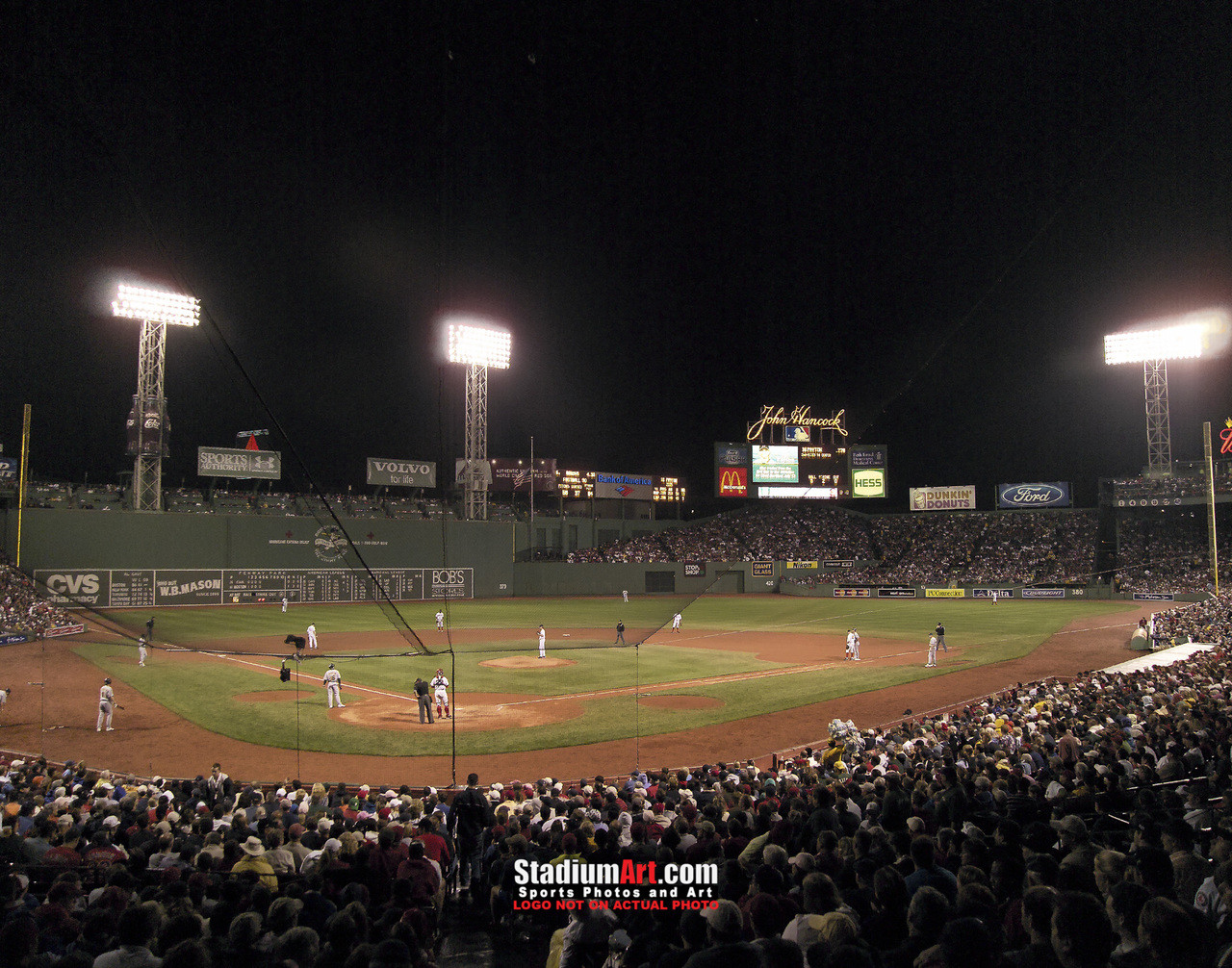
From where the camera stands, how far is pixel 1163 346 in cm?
5141

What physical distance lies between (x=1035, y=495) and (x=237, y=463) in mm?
67626

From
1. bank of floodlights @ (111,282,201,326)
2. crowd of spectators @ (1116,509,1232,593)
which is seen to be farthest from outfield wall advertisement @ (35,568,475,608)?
crowd of spectators @ (1116,509,1232,593)

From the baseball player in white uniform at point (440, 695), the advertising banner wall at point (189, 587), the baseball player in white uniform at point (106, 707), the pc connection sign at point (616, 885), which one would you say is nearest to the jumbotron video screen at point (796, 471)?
the advertising banner wall at point (189, 587)

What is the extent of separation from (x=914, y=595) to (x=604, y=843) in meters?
57.8

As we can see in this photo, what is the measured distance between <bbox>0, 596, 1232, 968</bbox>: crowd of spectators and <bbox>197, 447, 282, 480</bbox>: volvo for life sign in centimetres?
4511

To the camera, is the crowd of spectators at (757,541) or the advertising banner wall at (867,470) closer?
the advertising banner wall at (867,470)

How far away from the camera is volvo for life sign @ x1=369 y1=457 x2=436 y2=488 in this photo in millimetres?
62763

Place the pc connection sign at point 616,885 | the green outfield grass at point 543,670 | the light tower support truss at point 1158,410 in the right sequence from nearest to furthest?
the pc connection sign at point 616,885
the green outfield grass at point 543,670
the light tower support truss at point 1158,410

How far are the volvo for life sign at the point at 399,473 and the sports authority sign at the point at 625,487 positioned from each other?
56.1 ft

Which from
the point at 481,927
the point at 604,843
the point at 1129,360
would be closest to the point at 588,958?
the point at 604,843

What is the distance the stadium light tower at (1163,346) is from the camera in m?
50.8

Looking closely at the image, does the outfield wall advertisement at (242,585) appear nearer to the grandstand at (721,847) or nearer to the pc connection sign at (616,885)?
the grandstand at (721,847)

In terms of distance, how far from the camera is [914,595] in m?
58.6

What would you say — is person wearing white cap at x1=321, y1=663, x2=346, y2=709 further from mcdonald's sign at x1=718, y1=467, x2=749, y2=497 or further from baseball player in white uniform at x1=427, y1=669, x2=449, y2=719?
mcdonald's sign at x1=718, y1=467, x2=749, y2=497
